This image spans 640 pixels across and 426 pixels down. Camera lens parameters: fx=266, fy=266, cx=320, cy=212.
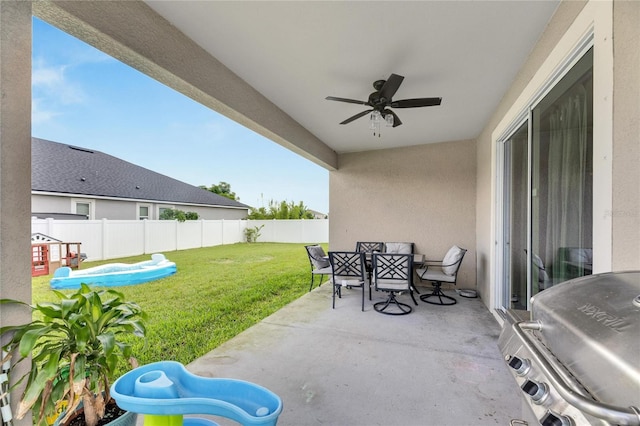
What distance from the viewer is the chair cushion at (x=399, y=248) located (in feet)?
16.3

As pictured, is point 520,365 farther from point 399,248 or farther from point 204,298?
point 204,298

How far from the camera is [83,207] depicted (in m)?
7.05

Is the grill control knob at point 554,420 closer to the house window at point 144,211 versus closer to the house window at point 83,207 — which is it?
the house window at point 83,207

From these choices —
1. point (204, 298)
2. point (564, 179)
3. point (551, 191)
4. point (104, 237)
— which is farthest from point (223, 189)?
point (564, 179)

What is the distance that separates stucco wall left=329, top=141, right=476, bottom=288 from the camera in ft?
15.9

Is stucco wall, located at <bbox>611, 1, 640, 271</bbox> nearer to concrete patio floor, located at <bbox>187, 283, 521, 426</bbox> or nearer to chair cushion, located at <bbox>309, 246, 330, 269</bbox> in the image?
concrete patio floor, located at <bbox>187, 283, 521, 426</bbox>

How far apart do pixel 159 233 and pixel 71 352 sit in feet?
25.5

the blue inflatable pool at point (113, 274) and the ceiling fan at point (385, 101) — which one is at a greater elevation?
the ceiling fan at point (385, 101)

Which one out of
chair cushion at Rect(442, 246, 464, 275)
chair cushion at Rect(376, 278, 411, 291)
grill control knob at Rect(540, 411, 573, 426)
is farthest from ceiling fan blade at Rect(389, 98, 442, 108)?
grill control knob at Rect(540, 411, 573, 426)

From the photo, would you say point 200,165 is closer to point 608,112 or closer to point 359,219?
point 359,219

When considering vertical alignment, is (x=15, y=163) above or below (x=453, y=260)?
above

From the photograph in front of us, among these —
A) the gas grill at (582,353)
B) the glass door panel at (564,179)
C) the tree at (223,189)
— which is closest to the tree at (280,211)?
the tree at (223,189)

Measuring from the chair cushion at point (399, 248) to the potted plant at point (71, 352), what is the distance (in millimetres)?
4409

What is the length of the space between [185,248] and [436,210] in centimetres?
800
